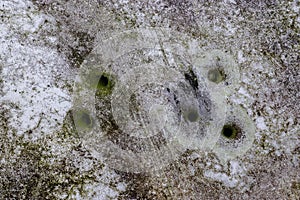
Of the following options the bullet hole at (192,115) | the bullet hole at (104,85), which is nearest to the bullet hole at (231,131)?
the bullet hole at (192,115)

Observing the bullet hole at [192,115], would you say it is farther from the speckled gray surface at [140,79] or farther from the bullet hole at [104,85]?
the bullet hole at [104,85]

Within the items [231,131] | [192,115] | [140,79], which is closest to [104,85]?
[140,79]

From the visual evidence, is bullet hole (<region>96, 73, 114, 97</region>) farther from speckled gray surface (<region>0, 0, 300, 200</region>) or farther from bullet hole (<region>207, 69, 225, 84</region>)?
bullet hole (<region>207, 69, 225, 84</region>)

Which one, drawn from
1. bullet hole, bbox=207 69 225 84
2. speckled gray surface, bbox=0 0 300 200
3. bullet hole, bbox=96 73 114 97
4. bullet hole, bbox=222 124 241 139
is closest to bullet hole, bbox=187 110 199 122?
speckled gray surface, bbox=0 0 300 200

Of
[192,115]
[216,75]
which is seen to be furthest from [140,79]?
[216,75]

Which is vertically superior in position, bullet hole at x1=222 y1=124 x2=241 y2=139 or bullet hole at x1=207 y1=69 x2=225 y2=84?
bullet hole at x1=207 y1=69 x2=225 y2=84

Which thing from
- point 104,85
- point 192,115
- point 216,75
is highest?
point 216,75

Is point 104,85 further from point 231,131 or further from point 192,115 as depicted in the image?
point 231,131

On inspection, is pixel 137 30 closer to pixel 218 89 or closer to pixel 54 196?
pixel 218 89

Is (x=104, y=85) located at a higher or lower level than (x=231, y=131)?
lower
